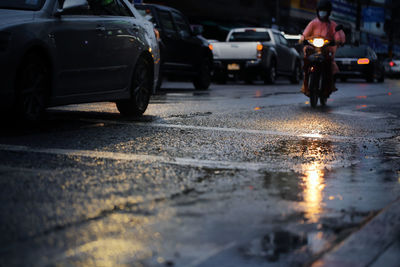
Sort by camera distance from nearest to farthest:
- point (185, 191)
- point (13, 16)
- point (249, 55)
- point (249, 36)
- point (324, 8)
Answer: point (185, 191), point (13, 16), point (324, 8), point (249, 55), point (249, 36)

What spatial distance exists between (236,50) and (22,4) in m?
17.4

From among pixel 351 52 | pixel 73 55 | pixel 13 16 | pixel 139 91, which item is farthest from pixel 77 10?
pixel 351 52

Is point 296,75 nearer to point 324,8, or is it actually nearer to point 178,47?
point 178,47

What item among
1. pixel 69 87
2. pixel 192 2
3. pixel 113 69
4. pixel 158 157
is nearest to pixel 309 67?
pixel 113 69

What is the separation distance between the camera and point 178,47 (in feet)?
62.3

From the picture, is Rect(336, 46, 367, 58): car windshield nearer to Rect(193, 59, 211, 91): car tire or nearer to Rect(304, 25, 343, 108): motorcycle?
Rect(193, 59, 211, 91): car tire

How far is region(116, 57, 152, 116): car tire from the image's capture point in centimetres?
1006

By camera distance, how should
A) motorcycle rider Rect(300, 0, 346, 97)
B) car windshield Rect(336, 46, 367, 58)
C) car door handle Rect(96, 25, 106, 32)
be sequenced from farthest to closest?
car windshield Rect(336, 46, 367, 58) → motorcycle rider Rect(300, 0, 346, 97) → car door handle Rect(96, 25, 106, 32)

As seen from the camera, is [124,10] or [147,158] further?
[124,10]

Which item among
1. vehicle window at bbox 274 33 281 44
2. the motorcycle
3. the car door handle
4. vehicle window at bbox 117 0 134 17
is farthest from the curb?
vehicle window at bbox 274 33 281 44

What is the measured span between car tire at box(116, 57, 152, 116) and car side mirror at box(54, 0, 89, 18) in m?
1.52

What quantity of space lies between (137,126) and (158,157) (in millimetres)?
2579

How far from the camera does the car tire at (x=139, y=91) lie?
10.1m

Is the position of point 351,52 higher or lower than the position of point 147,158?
lower
